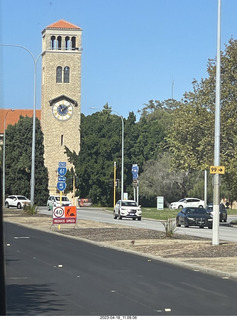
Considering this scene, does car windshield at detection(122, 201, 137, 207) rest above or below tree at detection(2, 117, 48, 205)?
below

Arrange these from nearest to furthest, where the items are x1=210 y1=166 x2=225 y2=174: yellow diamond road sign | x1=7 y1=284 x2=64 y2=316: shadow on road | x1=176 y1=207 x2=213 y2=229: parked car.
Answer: x1=7 y1=284 x2=64 y2=316: shadow on road
x1=210 y1=166 x2=225 y2=174: yellow diamond road sign
x1=176 y1=207 x2=213 y2=229: parked car

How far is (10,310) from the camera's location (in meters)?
12.4

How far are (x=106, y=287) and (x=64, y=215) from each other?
2395 cm

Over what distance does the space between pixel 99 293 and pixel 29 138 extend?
8618cm

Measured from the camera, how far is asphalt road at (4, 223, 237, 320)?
502 inches

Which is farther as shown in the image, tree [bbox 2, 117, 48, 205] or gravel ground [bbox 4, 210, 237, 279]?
tree [bbox 2, 117, 48, 205]

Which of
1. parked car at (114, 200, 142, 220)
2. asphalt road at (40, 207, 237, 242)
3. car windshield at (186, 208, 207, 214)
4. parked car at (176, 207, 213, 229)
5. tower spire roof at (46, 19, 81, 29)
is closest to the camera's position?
asphalt road at (40, 207, 237, 242)

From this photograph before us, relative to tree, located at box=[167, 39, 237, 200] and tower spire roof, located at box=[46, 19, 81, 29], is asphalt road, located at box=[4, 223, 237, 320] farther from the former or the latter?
tower spire roof, located at box=[46, 19, 81, 29]

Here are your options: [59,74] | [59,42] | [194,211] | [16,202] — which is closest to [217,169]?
[194,211]

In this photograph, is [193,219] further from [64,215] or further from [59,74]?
[59,74]

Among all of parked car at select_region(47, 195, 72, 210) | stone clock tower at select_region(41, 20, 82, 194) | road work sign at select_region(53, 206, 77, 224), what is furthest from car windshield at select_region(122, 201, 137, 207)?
stone clock tower at select_region(41, 20, 82, 194)

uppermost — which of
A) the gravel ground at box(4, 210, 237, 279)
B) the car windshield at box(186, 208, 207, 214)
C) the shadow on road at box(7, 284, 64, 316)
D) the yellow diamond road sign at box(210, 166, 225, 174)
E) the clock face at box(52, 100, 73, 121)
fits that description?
the clock face at box(52, 100, 73, 121)

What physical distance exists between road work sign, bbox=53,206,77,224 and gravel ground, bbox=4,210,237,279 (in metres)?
0.49

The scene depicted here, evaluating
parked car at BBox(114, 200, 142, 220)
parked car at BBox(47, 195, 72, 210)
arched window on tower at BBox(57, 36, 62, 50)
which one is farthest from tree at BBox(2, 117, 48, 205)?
parked car at BBox(114, 200, 142, 220)
